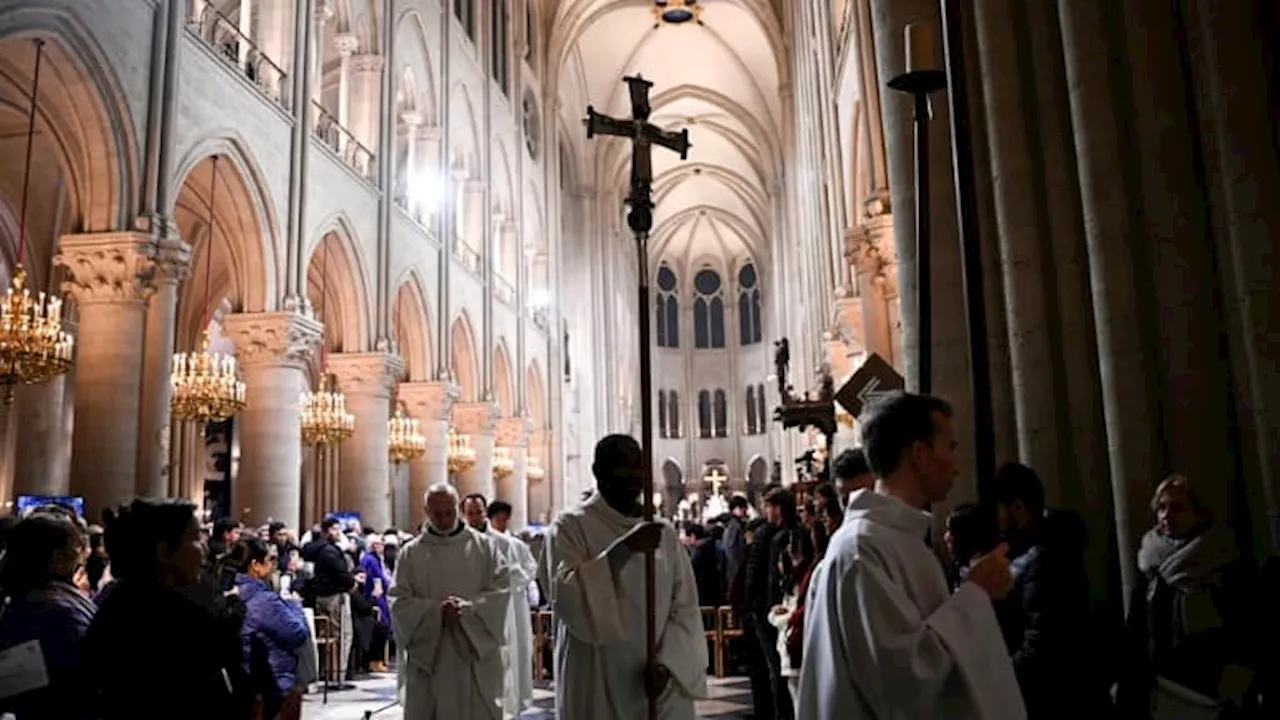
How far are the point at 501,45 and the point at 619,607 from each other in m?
22.7

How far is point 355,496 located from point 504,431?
908cm

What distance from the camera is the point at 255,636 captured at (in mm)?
3363

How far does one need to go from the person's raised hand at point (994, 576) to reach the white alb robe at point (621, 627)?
1.64 m

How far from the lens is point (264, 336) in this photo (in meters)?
12.4

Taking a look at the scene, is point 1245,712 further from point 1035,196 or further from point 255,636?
point 255,636

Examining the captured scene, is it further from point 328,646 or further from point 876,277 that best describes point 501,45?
point 328,646

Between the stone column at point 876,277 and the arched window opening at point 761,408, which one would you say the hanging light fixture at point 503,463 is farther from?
the arched window opening at point 761,408

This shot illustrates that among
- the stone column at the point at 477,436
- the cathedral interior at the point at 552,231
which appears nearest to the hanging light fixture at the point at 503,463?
the cathedral interior at the point at 552,231

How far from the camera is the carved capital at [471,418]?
68.6 ft

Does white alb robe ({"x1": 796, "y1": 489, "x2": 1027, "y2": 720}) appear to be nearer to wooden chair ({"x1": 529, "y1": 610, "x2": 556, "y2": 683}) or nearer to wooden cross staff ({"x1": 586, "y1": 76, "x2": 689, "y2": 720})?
wooden cross staff ({"x1": 586, "y1": 76, "x2": 689, "y2": 720})

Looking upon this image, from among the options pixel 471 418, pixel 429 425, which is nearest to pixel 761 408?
pixel 471 418

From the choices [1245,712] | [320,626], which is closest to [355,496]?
[320,626]

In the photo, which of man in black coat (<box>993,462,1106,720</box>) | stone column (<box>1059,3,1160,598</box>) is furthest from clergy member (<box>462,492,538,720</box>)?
man in black coat (<box>993,462,1106,720</box>)

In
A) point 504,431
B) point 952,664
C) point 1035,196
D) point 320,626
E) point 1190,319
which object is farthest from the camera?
point 504,431
